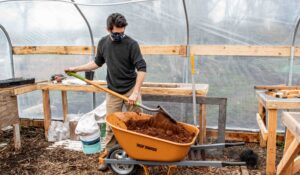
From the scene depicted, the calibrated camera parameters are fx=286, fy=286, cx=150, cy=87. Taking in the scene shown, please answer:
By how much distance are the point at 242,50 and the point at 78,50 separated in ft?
8.85

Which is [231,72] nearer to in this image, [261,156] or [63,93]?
[261,156]

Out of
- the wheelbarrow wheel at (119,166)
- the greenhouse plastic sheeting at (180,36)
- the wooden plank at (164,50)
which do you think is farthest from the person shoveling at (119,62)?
the greenhouse plastic sheeting at (180,36)

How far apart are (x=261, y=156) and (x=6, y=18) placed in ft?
15.6

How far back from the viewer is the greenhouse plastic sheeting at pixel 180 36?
4254 millimetres

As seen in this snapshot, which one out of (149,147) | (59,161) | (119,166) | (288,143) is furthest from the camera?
(59,161)

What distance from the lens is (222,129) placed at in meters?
3.83

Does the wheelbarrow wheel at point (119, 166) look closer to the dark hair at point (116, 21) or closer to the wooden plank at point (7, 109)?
the dark hair at point (116, 21)

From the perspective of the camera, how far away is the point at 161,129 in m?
3.11

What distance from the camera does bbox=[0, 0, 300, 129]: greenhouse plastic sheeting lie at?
4254mm

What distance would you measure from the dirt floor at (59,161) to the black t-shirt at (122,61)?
1.13 meters

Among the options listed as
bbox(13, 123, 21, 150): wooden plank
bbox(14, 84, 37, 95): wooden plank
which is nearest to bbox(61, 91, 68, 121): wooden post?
bbox(14, 84, 37, 95): wooden plank

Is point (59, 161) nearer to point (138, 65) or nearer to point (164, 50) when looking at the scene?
point (138, 65)

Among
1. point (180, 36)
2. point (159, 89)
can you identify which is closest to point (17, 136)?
point (159, 89)

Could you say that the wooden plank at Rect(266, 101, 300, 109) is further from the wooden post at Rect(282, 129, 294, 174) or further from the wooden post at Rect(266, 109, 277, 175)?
the wooden post at Rect(282, 129, 294, 174)
